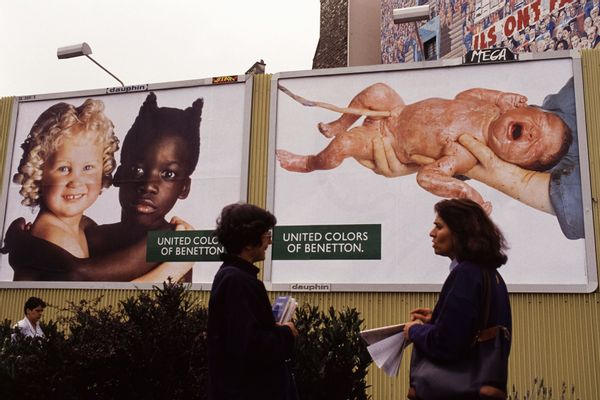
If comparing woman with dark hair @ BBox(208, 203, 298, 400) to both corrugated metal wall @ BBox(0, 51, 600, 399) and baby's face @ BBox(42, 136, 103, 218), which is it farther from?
baby's face @ BBox(42, 136, 103, 218)

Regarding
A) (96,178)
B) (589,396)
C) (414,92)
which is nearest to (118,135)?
(96,178)

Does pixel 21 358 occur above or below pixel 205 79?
below

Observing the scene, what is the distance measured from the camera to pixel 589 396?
10.5 m

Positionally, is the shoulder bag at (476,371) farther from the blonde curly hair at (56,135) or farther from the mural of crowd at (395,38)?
the mural of crowd at (395,38)

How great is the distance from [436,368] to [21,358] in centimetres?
373

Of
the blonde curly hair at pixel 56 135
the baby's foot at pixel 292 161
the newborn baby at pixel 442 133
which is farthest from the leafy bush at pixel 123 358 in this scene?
the blonde curly hair at pixel 56 135

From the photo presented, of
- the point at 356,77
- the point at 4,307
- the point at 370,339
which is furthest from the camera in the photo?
the point at 4,307

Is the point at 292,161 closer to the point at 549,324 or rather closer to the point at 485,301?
the point at 549,324

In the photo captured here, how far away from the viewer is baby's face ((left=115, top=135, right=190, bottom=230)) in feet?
43.6

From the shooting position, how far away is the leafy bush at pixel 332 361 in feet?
17.8

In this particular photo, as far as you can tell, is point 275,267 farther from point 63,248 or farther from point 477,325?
point 477,325

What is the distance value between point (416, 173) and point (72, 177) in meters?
7.25

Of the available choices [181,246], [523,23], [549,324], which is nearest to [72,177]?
[181,246]

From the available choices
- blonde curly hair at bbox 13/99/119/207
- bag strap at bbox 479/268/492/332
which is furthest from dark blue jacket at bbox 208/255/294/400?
blonde curly hair at bbox 13/99/119/207
